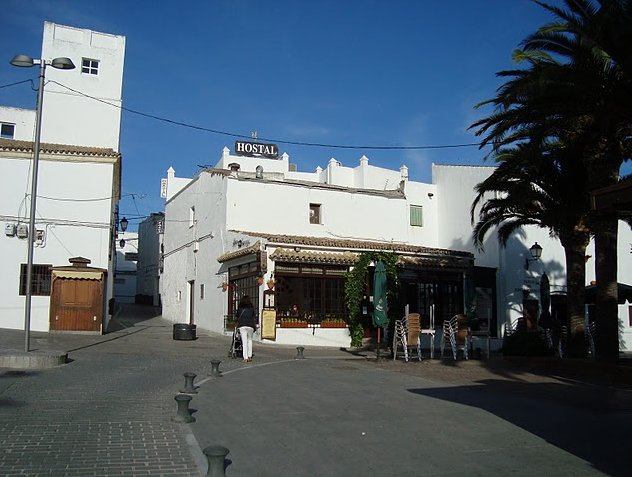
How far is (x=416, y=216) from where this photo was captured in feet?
106

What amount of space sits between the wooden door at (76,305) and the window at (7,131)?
28.4ft

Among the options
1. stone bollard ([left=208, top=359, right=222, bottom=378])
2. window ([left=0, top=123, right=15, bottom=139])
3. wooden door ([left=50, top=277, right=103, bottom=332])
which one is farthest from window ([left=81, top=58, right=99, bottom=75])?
stone bollard ([left=208, top=359, right=222, bottom=378])

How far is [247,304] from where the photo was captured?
1642cm

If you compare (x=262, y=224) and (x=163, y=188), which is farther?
(x=163, y=188)

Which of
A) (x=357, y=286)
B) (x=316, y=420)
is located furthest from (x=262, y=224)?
(x=316, y=420)

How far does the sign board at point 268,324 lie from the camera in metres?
22.5

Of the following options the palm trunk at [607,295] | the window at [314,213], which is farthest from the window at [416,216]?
the palm trunk at [607,295]

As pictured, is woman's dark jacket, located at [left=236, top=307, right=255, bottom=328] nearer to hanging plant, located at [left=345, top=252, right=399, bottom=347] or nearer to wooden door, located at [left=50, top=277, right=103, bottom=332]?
hanging plant, located at [left=345, top=252, right=399, bottom=347]

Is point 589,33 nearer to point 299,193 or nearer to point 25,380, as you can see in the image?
point 25,380

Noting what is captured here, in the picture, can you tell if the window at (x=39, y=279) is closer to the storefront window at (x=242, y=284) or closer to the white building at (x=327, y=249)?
the white building at (x=327, y=249)

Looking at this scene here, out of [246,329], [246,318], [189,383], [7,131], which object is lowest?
[189,383]

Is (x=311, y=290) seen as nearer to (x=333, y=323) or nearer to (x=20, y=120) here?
(x=333, y=323)

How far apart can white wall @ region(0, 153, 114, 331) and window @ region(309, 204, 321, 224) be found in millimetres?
8872

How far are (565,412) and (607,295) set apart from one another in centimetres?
705
